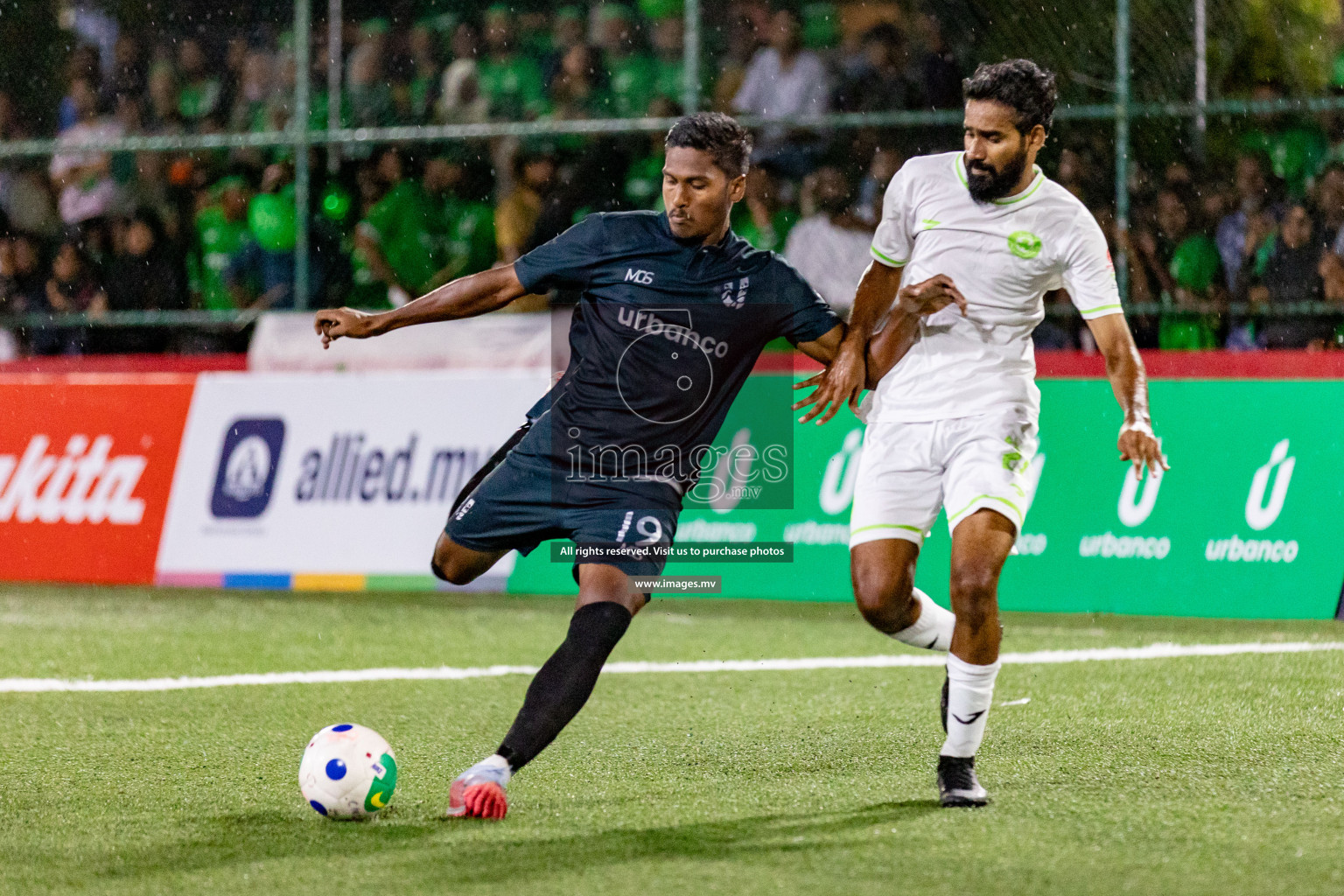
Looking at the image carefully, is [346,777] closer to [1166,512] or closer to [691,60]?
[1166,512]

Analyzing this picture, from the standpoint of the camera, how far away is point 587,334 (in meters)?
5.50

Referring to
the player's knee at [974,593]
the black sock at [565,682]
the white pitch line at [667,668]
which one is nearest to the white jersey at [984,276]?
the player's knee at [974,593]

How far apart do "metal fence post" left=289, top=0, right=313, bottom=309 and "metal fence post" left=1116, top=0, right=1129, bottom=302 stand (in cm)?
543

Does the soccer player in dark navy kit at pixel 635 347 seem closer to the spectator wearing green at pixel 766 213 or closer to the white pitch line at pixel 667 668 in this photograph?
the white pitch line at pixel 667 668

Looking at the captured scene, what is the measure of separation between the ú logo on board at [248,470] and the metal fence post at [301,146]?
2.00m

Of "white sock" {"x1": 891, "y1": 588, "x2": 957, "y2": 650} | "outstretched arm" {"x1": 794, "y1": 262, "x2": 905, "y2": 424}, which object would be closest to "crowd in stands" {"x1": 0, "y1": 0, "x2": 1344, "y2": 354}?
"white sock" {"x1": 891, "y1": 588, "x2": 957, "y2": 650}

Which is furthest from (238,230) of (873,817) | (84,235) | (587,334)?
(873,817)

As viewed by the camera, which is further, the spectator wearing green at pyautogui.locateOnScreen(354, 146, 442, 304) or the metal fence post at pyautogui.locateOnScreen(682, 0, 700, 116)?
the spectator wearing green at pyautogui.locateOnScreen(354, 146, 442, 304)

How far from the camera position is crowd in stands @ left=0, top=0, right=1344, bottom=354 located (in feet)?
33.9

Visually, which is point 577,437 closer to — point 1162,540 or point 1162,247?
point 1162,540

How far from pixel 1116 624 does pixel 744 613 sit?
2.01 metres

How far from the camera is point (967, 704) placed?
17.3ft

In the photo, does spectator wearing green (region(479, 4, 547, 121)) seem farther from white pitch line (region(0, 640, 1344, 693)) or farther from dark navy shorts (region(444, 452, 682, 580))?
dark navy shorts (region(444, 452, 682, 580))

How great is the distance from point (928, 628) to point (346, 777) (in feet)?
6.75
